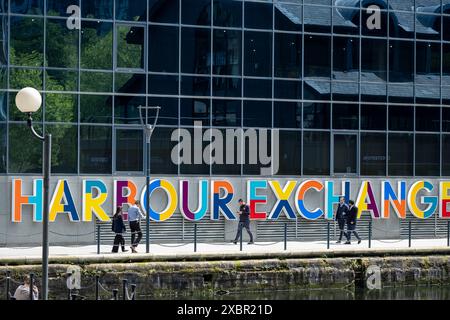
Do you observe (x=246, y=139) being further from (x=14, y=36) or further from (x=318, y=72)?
(x=14, y=36)

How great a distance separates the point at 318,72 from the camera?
43812 mm

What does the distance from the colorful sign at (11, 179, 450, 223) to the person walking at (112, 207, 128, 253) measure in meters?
2.02

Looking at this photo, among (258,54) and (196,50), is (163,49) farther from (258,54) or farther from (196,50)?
(258,54)

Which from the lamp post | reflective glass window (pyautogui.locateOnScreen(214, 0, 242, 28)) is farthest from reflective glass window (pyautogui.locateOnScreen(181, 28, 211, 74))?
the lamp post

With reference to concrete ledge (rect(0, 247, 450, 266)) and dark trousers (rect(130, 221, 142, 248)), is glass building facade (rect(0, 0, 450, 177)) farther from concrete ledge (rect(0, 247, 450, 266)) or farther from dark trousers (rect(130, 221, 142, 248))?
concrete ledge (rect(0, 247, 450, 266))

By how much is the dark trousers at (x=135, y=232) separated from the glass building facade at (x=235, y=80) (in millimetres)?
3647

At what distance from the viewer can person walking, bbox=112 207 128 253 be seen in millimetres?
36344

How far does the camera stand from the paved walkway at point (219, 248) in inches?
1399

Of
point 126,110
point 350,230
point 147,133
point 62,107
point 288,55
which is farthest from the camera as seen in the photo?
point 288,55

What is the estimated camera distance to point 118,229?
1437 inches

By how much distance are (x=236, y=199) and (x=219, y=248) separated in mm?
3883

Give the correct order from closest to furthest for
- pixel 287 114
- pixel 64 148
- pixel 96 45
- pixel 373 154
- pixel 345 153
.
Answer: pixel 64 148
pixel 96 45
pixel 287 114
pixel 345 153
pixel 373 154

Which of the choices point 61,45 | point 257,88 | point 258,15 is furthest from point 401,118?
point 61,45
